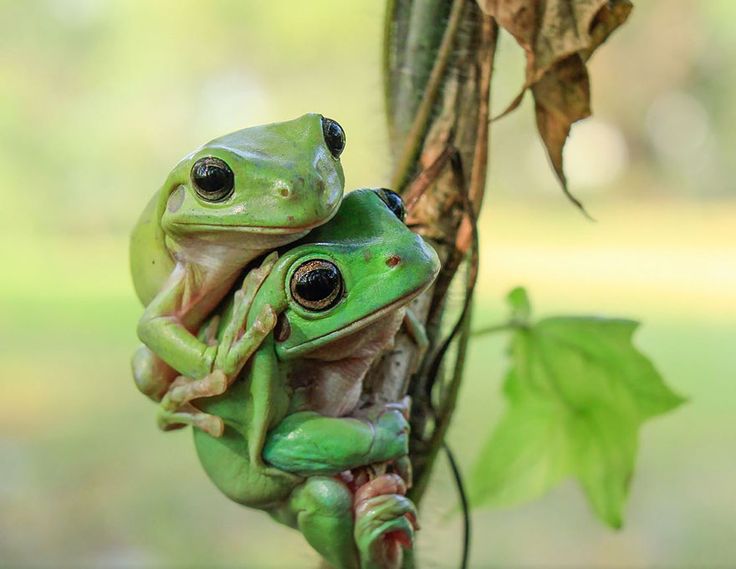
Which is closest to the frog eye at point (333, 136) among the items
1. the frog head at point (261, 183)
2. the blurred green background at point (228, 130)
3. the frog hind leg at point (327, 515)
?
the frog head at point (261, 183)

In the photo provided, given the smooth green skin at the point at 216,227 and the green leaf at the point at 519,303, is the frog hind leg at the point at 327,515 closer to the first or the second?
the smooth green skin at the point at 216,227

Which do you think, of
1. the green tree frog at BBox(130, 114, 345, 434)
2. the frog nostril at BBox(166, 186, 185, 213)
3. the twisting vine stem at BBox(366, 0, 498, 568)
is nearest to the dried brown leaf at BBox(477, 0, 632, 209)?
the twisting vine stem at BBox(366, 0, 498, 568)

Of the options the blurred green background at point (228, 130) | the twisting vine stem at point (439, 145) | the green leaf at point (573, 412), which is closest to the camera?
the twisting vine stem at point (439, 145)

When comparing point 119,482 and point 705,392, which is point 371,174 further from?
point 705,392

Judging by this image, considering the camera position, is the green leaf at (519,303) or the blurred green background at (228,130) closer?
the green leaf at (519,303)

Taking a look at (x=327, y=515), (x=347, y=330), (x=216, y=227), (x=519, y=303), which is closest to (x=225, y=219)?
(x=216, y=227)

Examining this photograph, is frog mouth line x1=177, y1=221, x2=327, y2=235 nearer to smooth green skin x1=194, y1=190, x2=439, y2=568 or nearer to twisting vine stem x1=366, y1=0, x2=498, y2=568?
smooth green skin x1=194, y1=190, x2=439, y2=568

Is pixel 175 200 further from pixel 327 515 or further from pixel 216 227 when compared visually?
pixel 327 515
